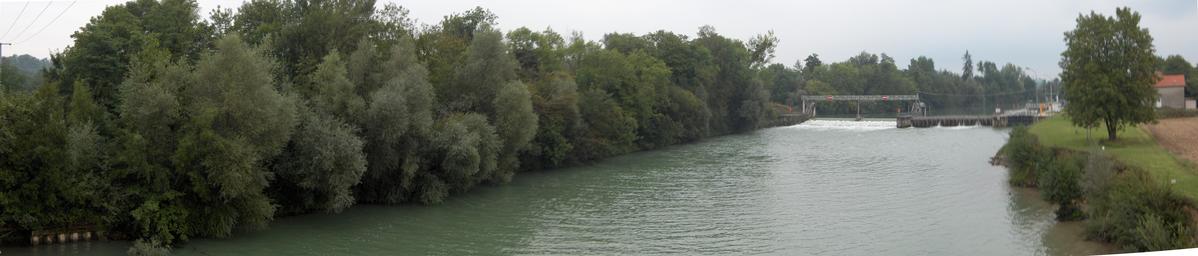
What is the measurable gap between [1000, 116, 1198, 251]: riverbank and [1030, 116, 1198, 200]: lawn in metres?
0.02

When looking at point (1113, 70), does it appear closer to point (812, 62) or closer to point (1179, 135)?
point (1179, 135)

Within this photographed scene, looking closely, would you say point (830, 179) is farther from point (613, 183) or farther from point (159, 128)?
point (159, 128)

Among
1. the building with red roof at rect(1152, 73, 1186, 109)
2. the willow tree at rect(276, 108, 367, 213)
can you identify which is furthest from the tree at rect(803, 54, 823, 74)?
the willow tree at rect(276, 108, 367, 213)

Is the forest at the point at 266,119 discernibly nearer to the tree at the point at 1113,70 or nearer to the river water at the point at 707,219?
the river water at the point at 707,219

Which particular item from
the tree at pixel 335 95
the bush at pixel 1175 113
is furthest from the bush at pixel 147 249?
the bush at pixel 1175 113

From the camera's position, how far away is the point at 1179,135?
111 feet

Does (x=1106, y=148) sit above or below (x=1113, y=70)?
below

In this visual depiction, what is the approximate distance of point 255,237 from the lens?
22.0 m

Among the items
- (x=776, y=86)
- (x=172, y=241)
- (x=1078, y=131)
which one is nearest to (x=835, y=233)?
(x=172, y=241)

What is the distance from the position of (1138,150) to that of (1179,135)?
6.27 m

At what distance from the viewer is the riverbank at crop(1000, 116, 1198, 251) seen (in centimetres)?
1706

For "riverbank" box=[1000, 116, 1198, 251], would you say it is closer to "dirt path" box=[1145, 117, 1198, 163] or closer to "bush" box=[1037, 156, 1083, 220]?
"bush" box=[1037, 156, 1083, 220]

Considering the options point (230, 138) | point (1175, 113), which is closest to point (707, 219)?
point (230, 138)

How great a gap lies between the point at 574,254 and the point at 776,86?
316ft
